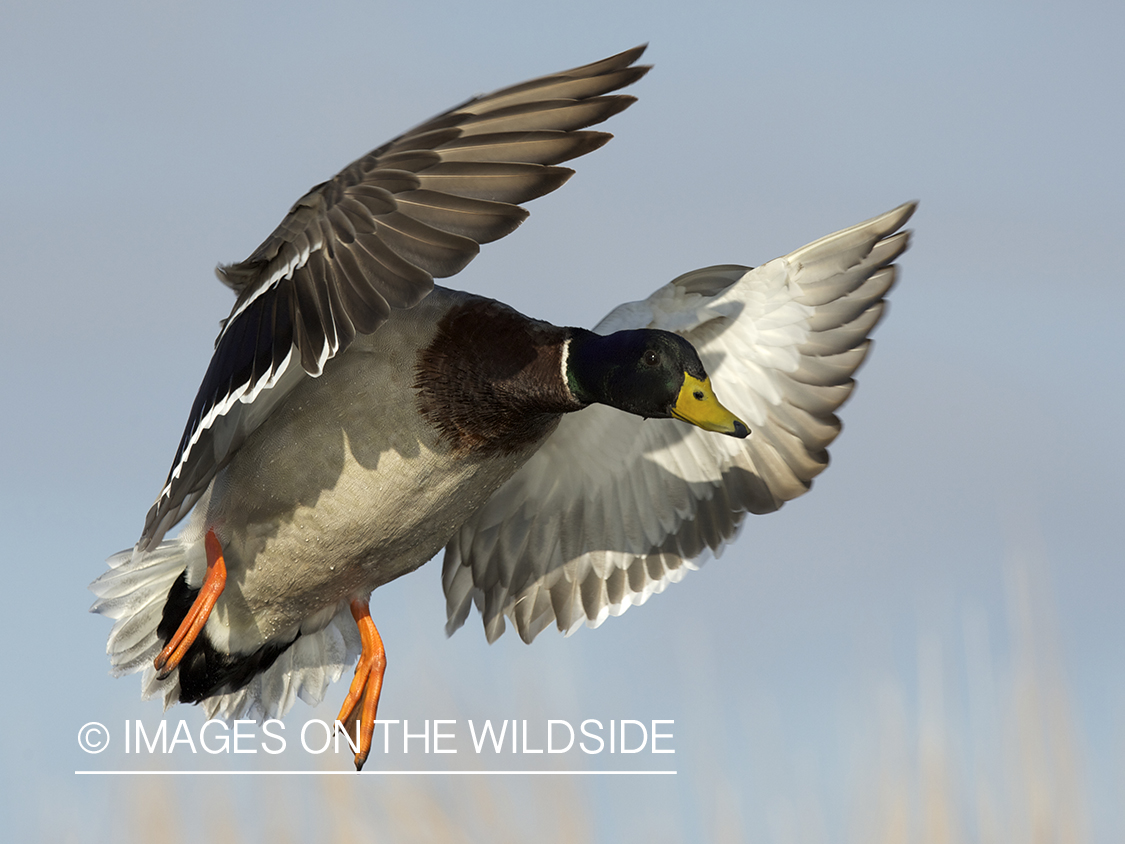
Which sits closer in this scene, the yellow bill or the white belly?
the yellow bill

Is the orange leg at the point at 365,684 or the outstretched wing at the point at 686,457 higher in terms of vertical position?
the outstretched wing at the point at 686,457

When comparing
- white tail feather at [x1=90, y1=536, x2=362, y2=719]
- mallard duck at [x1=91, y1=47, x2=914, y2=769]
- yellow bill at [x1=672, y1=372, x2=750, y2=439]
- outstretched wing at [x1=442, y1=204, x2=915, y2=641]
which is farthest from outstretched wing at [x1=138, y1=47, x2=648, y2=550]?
white tail feather at [x1=90, y1=536, x2=362, y2=719]

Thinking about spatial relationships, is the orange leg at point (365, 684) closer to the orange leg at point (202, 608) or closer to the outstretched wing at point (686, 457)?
the outstretched wing at point (686, 457)

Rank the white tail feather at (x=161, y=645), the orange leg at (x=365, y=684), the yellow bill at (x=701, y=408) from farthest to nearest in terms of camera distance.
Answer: the white tail feather at (x=161, y=645) < the orange leg at (x=365, y=684) < the yellow bill at (x=701, y=408)

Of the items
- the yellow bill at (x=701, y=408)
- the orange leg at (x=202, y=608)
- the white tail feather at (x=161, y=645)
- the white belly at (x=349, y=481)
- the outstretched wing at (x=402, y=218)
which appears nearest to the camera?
the outstretched wing at (x=402, y=218)

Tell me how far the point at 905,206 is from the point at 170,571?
3.54 m

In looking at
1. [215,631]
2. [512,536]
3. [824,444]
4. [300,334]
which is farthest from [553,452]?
[300,334]

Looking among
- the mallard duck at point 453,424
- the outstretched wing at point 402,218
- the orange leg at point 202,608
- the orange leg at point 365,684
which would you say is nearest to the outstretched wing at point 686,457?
the mallard duck at point 453,424

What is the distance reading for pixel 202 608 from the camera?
5457mm

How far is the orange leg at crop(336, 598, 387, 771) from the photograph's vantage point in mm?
5734

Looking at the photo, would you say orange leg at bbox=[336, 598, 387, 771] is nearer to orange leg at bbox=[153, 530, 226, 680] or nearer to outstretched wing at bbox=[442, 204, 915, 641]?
outstretched wing at bbox=[442, 204, 915, 641]

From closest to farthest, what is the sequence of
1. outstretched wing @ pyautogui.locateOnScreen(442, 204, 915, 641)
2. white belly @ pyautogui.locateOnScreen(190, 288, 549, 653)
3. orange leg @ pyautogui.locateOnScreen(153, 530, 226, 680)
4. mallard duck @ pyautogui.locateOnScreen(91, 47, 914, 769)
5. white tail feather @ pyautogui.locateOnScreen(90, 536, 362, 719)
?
mallard duck @ pyautogui.locateOnScreen(91, 47, 914, 769) < white belly @ pyautogui.locateOnScreen(190, 288, 549, 653) < orange leg @ pyautogui.locateOnScreen(153, 530, 226, 680) < outstretched wing @ pyautogui.locateOnScreen(442, 204, 915, 641) < white tail feather @ pyautogui.locateOnScreen(90, 536, 362, 719)

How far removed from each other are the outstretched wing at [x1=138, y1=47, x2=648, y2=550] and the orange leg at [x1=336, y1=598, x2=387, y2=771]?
1.72 metres

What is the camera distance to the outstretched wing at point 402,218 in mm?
3803
